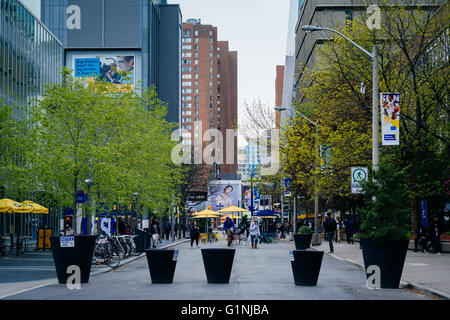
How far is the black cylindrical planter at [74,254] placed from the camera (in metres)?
16.2

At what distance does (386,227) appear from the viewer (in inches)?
584

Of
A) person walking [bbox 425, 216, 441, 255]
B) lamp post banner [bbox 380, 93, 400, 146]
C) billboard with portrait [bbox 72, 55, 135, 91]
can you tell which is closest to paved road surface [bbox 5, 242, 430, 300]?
lamp post banner [bbox 380, 93, 400, 146]

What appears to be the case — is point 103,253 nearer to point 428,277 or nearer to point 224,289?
point 224,289

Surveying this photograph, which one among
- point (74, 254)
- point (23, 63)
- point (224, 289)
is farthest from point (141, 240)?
point (23, 63)

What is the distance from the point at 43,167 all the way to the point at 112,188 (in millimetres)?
4505

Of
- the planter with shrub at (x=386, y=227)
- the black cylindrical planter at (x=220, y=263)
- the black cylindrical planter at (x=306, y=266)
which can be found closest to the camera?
the planter with shrub at (x=386, y=227)

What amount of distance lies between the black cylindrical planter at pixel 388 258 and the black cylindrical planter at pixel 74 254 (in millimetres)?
6633

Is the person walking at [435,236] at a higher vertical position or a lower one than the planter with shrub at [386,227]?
lower

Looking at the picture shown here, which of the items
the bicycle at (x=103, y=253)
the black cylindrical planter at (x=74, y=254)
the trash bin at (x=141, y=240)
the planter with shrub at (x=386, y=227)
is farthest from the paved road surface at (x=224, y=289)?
the trash bin at (x=141, y=240)

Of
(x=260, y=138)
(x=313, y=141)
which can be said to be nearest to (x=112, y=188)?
(x=313, y=141)

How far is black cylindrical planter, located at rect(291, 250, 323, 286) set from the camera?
1552cm

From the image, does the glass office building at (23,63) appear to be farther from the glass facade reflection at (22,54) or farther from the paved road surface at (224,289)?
the paved road surface at (224,289)

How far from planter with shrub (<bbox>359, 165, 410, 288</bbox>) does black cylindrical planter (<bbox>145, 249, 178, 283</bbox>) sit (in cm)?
479

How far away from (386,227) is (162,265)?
221 inches
